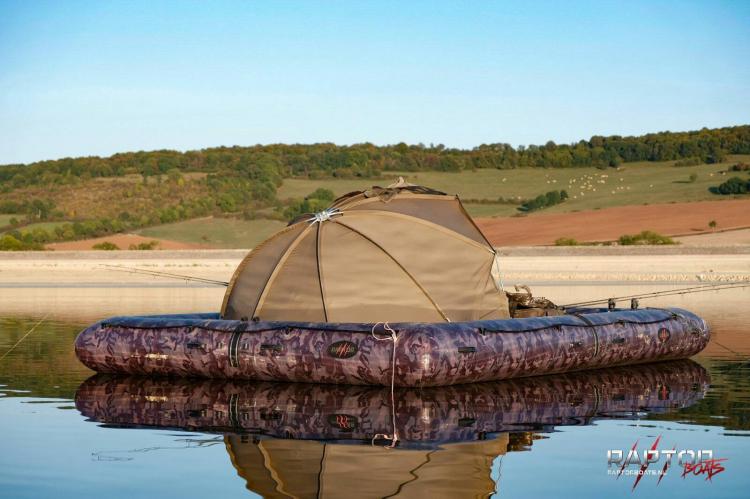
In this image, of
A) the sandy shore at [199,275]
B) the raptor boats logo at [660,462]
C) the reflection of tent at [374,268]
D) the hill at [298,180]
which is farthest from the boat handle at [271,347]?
the hill at [298,180]

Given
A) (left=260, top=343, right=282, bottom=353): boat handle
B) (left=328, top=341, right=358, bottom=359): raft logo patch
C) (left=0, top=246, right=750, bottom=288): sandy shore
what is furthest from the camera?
(left=0, top=246, right=750, bottom=288): sandy shore

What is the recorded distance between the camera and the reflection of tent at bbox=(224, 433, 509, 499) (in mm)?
8750

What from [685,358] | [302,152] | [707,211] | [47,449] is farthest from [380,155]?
[47,449]

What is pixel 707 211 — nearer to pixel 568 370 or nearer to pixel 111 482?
pixel 568 370

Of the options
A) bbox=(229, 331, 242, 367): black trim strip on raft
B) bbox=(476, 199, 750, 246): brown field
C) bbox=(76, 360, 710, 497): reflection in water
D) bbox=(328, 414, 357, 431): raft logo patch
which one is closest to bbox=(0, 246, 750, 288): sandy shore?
bbox=(476, 199, 750, 246): brown field

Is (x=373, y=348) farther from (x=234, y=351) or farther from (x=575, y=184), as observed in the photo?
(x=575, y=184)

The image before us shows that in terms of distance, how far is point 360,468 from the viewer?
952 cm

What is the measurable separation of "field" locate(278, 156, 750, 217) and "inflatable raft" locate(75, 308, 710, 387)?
6669 cm

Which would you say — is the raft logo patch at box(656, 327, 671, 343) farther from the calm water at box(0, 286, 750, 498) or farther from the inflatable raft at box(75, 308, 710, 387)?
the calm water at box(0, 286, 750, 498)

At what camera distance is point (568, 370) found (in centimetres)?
1553

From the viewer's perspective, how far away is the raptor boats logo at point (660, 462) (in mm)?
9375

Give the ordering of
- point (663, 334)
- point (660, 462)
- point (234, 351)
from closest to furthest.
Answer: point (660, 462) < point (234, 351) < point (663, 334)

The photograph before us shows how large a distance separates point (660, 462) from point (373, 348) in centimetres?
462

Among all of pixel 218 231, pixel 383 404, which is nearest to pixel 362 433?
pixel 383 404
